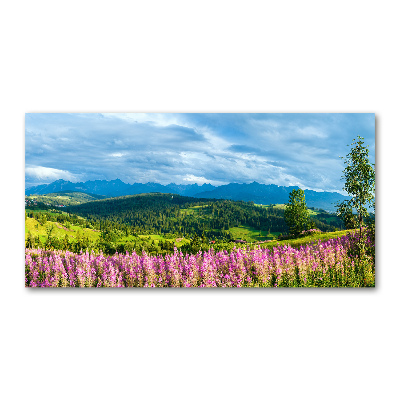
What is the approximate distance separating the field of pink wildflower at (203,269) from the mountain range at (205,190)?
0.88 metres

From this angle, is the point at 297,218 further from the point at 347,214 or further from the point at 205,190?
the point at 205,190


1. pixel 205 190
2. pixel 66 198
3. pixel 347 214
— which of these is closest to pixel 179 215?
pixel 205 190

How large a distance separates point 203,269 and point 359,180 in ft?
9.82

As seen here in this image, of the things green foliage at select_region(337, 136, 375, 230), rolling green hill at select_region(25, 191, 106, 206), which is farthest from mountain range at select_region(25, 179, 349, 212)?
green foliage at select_region(337, 136, 375, 230)

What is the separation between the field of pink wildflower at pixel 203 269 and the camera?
16.9 feet

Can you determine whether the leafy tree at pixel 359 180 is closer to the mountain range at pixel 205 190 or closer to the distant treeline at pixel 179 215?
the mountain range at pixel 205 190

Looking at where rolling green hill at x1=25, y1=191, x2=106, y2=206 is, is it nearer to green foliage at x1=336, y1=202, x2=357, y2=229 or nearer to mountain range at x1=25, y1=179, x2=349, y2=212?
mountain range at x1=25, y1=179, x2=349, y2=212

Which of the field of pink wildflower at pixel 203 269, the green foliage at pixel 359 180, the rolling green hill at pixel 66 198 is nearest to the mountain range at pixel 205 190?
the rolling green hill at pixel 66 198

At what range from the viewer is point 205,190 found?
564 cm

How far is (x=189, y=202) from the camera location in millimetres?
5551

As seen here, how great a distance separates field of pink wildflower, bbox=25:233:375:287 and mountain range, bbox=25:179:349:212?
34.5 inches
